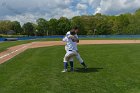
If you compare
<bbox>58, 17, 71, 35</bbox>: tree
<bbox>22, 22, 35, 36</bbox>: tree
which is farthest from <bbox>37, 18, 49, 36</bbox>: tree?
<bbox>58, 17, 71, 35</bbox>: tree

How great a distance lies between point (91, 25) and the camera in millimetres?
133875

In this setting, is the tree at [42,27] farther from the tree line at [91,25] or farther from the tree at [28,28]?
the tree at [28,28]

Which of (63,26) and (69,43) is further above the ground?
(69,43)

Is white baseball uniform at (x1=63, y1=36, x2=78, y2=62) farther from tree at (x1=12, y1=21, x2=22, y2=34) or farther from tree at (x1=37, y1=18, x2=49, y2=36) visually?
tree at (x1=12, y1=21, x2=22, y2=34)

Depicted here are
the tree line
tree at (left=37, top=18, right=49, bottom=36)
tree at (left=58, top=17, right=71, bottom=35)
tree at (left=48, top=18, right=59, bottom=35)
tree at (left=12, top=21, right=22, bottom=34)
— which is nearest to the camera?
the tree line

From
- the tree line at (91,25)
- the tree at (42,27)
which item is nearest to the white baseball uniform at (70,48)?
the tree line at (91,25)

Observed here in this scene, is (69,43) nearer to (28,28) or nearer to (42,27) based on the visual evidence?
(42,27)

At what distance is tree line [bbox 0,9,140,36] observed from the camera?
12719cm

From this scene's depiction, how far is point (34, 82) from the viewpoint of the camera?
10258mm

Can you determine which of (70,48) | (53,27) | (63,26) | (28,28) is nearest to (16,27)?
(28,28)

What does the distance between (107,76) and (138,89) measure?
2.47 metres

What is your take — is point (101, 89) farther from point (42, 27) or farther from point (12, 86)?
point (42, 27)

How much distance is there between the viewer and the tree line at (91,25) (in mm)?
127188

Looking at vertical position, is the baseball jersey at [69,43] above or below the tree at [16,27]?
above
